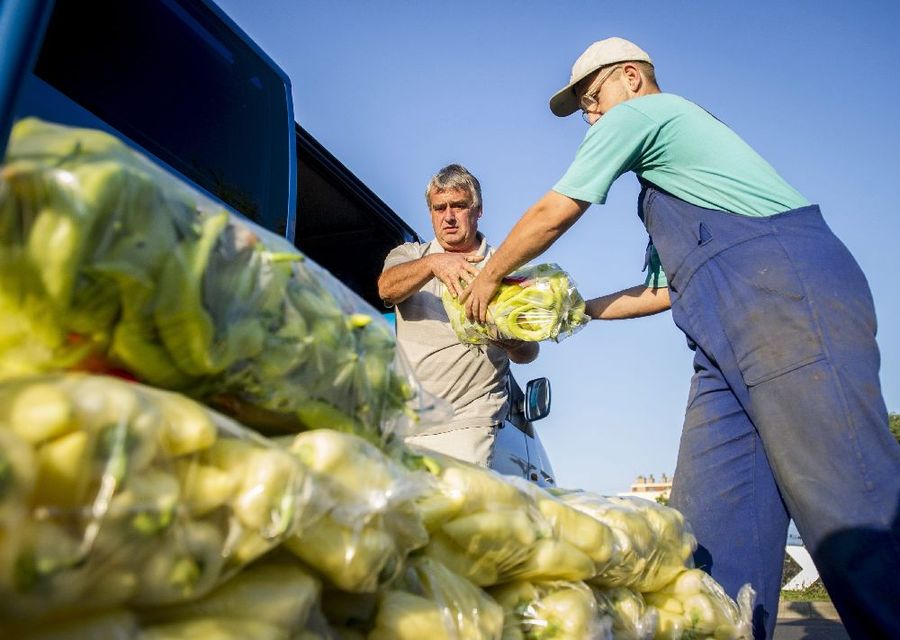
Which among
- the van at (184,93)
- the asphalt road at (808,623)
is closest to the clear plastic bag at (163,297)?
the van at (184,93)

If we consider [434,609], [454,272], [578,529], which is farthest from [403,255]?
[434,609]

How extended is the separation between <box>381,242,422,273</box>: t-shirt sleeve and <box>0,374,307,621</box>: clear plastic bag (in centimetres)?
286

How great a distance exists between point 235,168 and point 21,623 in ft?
7.15

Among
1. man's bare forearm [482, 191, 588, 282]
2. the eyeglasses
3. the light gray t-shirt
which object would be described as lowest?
the light gray t-shirt

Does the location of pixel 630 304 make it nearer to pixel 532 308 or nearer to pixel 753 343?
pixel 532 308

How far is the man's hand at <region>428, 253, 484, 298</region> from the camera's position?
3.17 m

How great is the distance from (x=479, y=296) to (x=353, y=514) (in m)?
1.96

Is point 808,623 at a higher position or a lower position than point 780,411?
lower

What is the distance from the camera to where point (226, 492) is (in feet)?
3.11

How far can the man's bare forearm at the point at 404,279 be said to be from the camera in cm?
344

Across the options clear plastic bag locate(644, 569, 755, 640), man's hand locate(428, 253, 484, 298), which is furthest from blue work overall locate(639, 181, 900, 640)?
man's hand locate(428, 253, 484, 298)

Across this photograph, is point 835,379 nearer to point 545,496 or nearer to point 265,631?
point 545,496

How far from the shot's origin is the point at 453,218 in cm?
389

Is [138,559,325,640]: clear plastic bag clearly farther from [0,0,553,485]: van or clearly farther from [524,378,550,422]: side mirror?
[524,378,550,422]: side mirror
